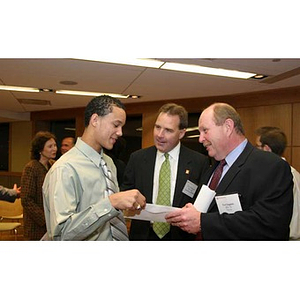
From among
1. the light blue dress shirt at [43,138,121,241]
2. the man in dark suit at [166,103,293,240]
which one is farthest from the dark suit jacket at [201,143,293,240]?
the light blue dress shirt at [43,138,121,241]

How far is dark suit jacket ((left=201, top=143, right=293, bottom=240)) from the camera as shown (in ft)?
4.63

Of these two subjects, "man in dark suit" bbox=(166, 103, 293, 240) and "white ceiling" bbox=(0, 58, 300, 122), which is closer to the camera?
"man in dark suit" bbox=(166, 103, 293, 240)

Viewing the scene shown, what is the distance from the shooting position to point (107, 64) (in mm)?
1560

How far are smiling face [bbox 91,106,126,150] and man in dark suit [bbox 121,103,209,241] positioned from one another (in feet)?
2.00

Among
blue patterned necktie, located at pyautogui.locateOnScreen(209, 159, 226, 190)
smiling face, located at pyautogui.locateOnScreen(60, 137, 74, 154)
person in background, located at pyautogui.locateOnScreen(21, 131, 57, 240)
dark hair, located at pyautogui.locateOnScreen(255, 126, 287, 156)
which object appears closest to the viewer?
blue patterned necktie, located at pyautogui.locateOnScreen(209, 159, 226, 190)

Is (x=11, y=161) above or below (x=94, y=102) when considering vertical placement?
below

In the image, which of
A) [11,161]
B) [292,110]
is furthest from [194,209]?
[11,161]

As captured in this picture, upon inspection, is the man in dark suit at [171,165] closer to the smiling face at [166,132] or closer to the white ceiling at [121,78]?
the smiling face at [166,132]

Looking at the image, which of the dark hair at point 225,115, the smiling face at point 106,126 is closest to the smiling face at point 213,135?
the dark hair at point 225,115

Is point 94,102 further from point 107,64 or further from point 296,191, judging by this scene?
point 296,191

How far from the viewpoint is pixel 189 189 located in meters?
2.00

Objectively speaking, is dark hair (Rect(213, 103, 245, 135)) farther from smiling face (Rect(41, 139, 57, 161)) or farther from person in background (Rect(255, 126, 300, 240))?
smiling face (Rect(41, 139, 57, 161))

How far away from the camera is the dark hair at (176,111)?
2.17m
